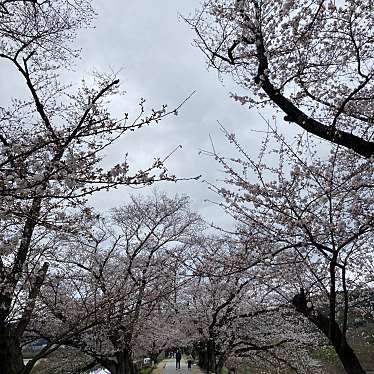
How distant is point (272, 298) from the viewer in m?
12.8

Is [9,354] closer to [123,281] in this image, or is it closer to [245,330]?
[123,281]

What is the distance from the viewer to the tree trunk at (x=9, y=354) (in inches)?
206

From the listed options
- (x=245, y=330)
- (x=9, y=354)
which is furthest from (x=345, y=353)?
(x=245, y=330)

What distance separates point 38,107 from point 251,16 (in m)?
3.25

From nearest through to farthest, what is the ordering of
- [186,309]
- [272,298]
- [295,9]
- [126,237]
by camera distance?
[295,9] < [272,298] < [126,237] < [186,309]

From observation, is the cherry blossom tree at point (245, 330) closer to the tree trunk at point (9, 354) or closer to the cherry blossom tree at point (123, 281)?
the cherry blossom tree at point (123, 281)

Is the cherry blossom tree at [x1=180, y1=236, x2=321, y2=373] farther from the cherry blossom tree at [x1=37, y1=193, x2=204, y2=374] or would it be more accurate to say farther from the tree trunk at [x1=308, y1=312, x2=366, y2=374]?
the tree trunk at [x1=308, y1=312, x2=366, y2=374]

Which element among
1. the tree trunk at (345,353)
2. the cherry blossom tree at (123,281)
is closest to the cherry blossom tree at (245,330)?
the cherry blossom tree at (123,281)

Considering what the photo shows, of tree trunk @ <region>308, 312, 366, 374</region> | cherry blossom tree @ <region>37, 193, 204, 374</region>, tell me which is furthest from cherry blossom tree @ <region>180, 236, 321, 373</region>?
tree trunk @ <region>308, 312, 366, 374</region>

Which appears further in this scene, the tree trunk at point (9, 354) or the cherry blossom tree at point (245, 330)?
the cherry blossom tree at point (245, 330)

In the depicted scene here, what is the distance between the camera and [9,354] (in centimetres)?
530

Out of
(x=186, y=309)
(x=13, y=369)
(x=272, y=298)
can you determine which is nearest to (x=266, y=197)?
(x=13, y=369)

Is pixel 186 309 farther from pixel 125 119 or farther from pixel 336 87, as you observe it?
pixel 125 119

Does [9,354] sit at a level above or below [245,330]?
below
